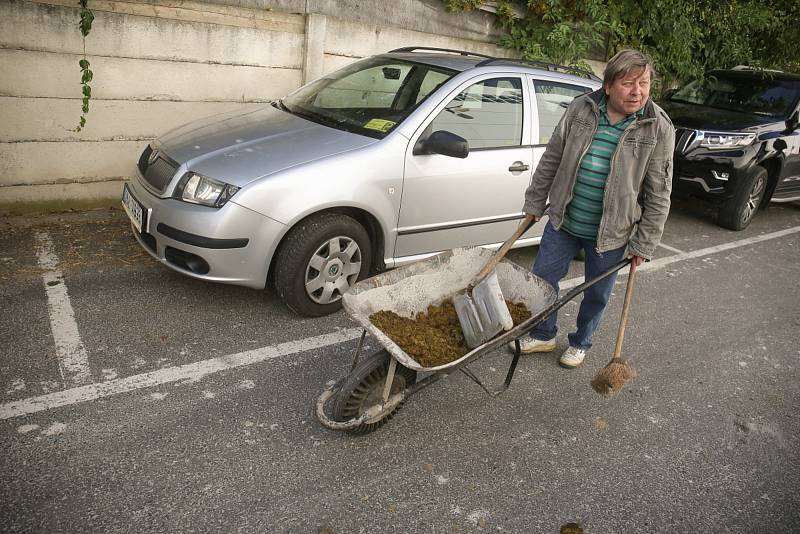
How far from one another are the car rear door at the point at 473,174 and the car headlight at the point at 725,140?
3394 mm

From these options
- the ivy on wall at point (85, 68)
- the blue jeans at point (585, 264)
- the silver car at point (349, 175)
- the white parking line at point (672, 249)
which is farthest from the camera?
the white parking line at point (672, 249)

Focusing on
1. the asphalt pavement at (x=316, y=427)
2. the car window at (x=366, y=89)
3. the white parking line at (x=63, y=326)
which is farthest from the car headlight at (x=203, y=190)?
the car window at (x=366, y=89)

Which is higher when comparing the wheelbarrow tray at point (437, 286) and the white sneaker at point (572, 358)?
the wheelbarrow tray at point (437, 286)

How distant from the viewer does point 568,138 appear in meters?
3.23

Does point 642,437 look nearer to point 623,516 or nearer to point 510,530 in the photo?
point 623,516

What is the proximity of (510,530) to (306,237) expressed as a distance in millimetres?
1967

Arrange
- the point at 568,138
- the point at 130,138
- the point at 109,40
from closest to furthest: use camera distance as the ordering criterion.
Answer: the point at 568,138
the point at 109,40
the point at 130,138

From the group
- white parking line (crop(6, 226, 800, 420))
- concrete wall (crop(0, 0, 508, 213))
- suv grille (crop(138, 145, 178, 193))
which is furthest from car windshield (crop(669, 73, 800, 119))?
suv grille (crop(138, 145, 178, 193))

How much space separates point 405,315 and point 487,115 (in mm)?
1951

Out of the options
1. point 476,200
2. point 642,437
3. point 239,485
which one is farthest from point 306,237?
point 642,437

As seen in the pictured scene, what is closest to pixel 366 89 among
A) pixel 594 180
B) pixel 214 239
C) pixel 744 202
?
pixel 214 239

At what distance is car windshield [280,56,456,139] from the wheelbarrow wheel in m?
1.70

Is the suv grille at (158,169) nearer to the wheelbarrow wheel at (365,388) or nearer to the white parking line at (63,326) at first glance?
the white parking line at (63,326)

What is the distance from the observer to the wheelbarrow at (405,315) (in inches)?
108
